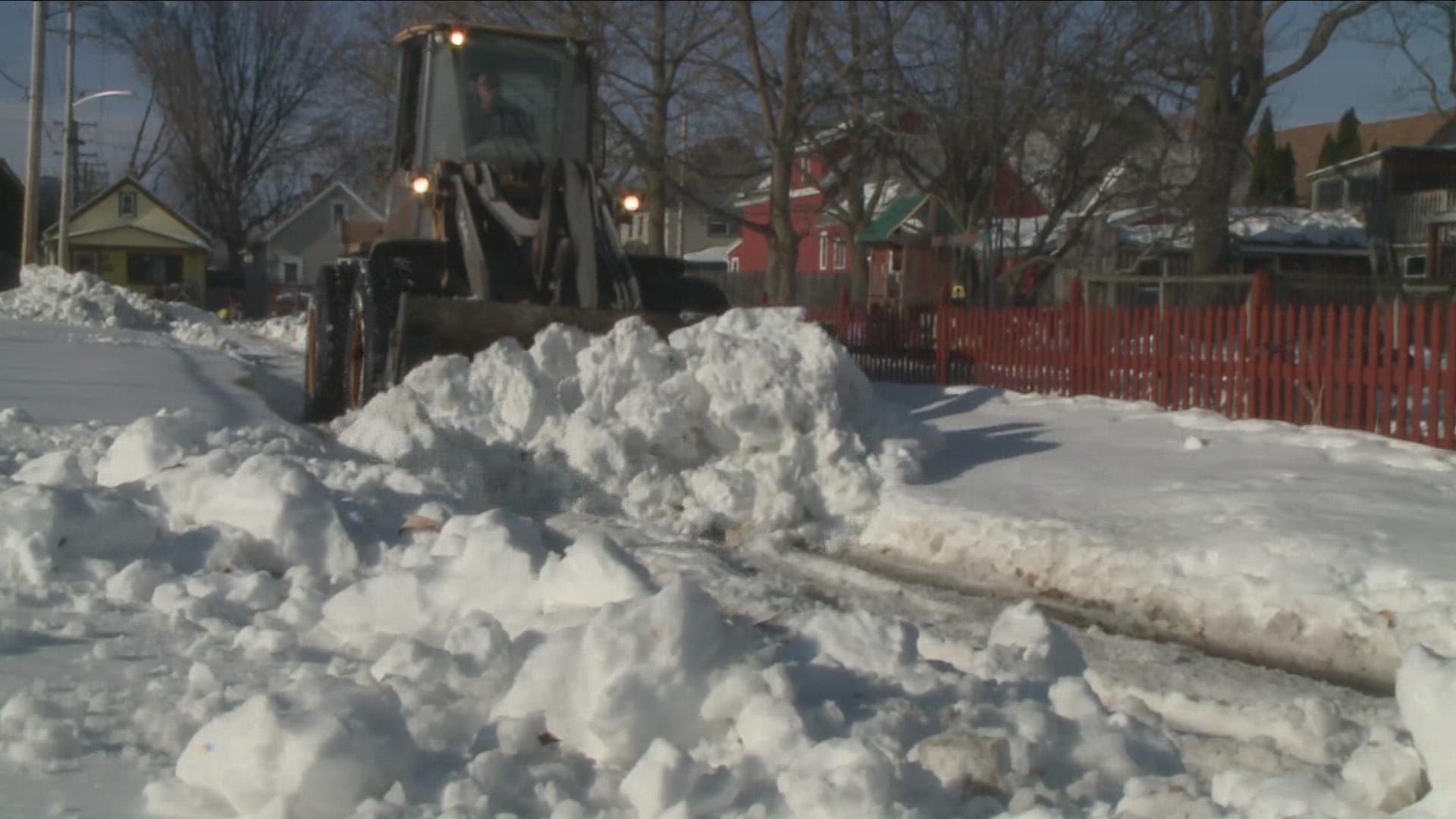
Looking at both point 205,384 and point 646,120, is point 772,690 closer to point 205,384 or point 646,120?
point 205,384

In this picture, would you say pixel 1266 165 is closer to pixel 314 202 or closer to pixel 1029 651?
pixel 314 202

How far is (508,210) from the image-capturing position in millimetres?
11734

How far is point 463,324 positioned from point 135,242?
52914mm

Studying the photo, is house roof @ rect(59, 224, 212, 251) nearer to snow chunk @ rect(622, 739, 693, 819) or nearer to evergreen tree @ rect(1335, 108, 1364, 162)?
evergreen tree @ rect(1335, 108, 1364, 162)

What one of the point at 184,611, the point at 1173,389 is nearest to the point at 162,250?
the point at 1173,389

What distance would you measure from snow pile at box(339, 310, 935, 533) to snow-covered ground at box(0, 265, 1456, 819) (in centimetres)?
2

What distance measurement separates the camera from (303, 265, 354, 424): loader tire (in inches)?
464

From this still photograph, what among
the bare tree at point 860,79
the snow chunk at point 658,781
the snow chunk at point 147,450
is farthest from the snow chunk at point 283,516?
the bare tree at point 860,79

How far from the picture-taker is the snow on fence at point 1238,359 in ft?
33.2

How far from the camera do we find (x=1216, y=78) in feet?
78.2

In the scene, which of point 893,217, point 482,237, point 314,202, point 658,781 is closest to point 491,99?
point 482,237

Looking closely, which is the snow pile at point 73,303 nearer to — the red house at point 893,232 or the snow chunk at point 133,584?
the red house at point 893,232

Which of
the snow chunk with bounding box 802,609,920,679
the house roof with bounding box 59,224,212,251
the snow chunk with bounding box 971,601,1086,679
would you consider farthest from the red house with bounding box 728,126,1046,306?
the house roof with bounding box 59,224,212,251

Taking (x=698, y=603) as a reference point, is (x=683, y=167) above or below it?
above
